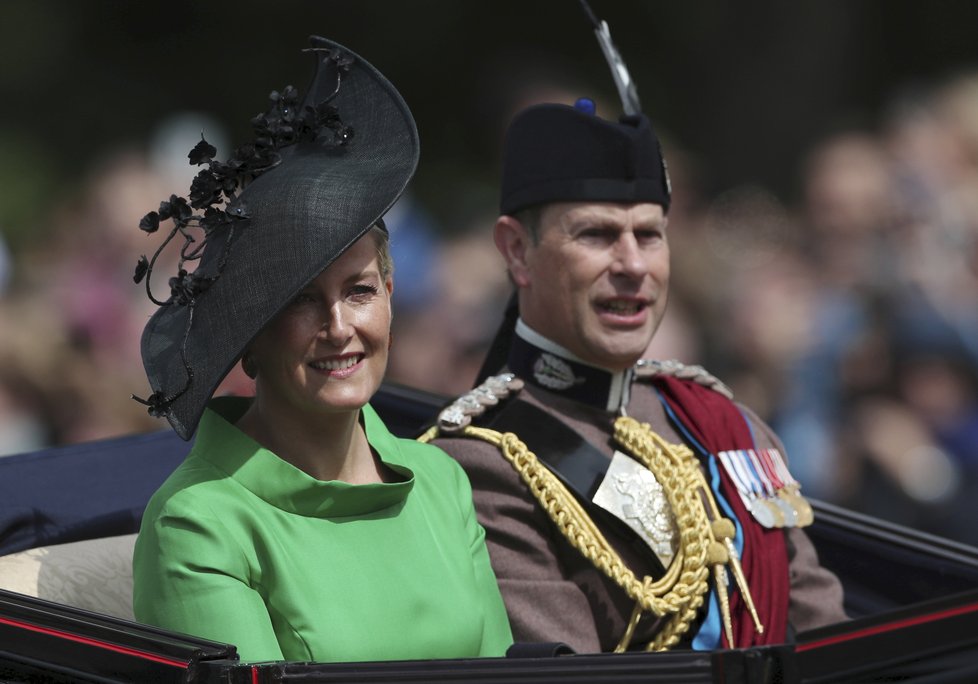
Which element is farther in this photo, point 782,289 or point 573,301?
point 782,289

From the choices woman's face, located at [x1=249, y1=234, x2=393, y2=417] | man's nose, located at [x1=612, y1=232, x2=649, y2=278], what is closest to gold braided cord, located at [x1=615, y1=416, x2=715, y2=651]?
man's nose, located at [x1=612, y1=232, x2=649, y2=278]

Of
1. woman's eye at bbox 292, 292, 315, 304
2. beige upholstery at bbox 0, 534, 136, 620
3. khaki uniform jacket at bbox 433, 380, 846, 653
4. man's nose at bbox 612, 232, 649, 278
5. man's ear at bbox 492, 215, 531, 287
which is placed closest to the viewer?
woman's eye at bbox 292, 292, 315, 304

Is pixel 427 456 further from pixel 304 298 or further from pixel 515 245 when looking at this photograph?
pixel 515 245

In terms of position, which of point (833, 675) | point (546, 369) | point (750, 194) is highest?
point (750, 194)

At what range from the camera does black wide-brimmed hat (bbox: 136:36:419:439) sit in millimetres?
2459

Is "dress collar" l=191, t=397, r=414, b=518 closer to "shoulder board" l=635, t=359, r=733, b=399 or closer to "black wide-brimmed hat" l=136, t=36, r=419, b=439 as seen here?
"black wide-brimmed hat" l=136, t=36, r=419, b=439

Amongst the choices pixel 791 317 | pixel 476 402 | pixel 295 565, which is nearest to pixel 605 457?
pixel 476 402

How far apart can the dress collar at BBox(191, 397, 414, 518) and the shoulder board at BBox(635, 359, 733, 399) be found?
1009mm

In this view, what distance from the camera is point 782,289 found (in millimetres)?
6066

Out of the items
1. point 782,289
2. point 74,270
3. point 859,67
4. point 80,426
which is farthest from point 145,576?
point 859,67

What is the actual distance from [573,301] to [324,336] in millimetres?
845

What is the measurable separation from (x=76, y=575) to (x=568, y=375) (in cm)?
100

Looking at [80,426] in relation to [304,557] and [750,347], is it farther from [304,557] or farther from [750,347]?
[304,557]

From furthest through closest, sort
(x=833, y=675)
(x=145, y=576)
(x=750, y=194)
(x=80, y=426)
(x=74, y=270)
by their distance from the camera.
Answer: (x=750, y=194) < (x=74, y=270) < (x=80, y=426) < (x=145, y=576) < (x=833, y=675)
